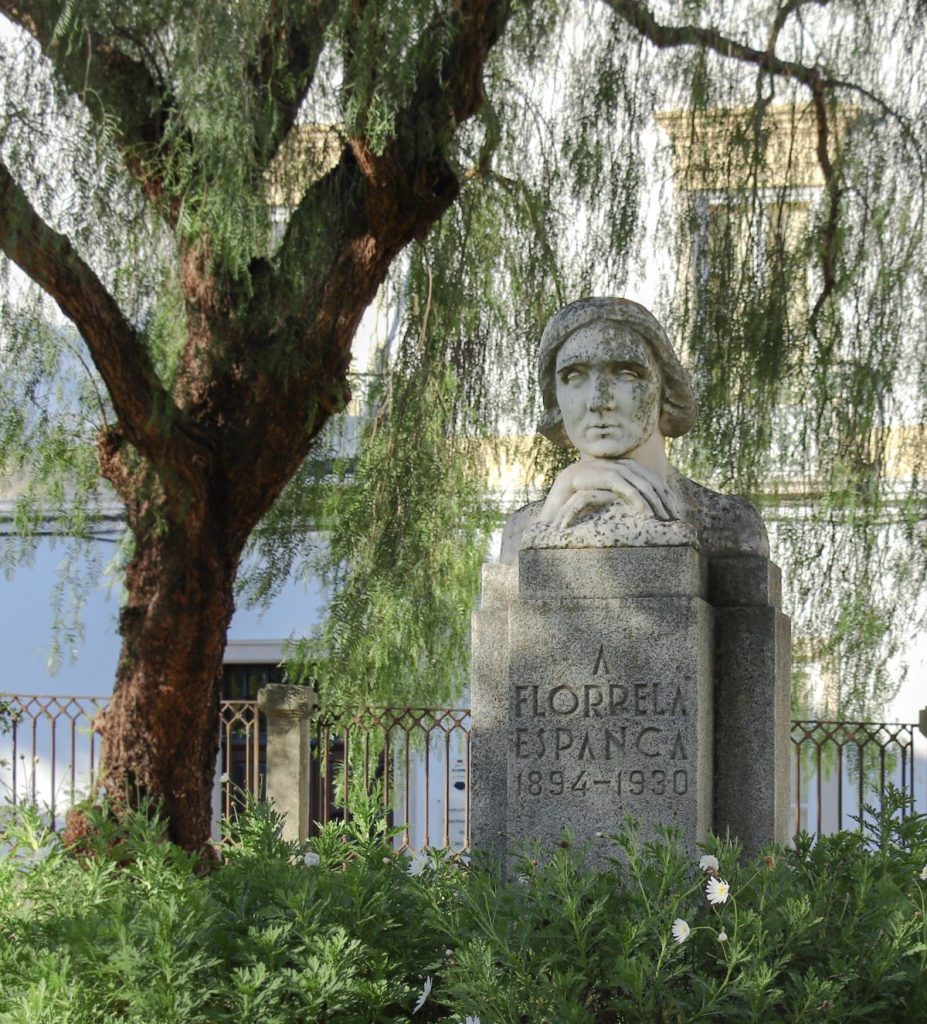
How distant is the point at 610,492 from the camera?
171 inches

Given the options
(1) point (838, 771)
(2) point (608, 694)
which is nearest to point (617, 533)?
(2) point (608, 694)

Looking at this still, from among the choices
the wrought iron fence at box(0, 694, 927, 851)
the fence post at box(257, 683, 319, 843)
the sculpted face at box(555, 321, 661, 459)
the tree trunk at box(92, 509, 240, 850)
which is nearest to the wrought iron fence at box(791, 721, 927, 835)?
the wrought iron fence at box(0, 694, 927, 851)

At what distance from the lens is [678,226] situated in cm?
666

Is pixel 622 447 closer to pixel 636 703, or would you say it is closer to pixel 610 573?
pixel 610 573

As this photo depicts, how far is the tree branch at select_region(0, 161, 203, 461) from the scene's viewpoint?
247 inches

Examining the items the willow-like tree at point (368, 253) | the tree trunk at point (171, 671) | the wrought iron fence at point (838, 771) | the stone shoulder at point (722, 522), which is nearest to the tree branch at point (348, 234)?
the willow-like tree at point (368, 253)

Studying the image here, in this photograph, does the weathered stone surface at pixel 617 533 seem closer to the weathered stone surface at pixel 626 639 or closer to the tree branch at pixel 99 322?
the weathered stone surface at pixel 626 639

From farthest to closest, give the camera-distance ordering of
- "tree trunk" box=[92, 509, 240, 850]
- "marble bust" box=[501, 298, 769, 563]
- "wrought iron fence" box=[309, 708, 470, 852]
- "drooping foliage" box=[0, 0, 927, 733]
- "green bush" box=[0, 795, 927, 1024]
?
"wrought iron fence" box=[309, 708, 470, 852] < "tree trunk" box=[92, 509, 240, 850] < "drooping foliage" box=[0, 0, 927, 733] < "marble bust" box=[501, 298, 769, 563] < "green bush" box=[0, 795, 927, 1024]

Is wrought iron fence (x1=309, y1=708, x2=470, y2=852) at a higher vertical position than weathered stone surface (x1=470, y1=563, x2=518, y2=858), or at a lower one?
lower

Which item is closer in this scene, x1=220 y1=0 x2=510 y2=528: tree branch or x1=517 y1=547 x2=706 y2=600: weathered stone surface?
x1=517 y1=547 x2=706 y2=600: weathered stone surface

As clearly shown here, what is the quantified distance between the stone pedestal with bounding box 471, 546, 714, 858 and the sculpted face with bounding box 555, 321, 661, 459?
0.33 meters

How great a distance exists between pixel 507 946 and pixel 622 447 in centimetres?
173

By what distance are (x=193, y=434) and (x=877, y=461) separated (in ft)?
9.22

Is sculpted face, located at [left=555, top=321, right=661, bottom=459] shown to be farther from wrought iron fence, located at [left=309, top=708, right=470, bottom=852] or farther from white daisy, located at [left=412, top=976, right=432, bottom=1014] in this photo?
wrought iron fence, located at [left=309, top=708, right=470, bottom=852]
